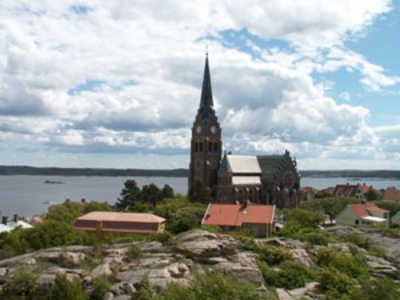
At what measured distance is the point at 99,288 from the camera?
24.6 meters

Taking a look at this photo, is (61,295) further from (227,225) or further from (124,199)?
(124,199)

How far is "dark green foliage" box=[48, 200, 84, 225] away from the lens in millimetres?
59281

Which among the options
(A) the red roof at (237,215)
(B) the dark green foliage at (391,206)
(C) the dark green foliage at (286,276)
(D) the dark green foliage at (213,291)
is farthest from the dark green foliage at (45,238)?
(B) the dark green foliage at (391,206)

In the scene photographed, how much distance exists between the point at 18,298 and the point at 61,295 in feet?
8.88

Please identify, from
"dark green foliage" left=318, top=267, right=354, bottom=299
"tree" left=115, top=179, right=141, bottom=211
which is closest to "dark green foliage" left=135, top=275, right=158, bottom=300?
"dark green foliage" left=318, top=267, right=354, bottom=299

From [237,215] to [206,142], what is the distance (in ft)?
125

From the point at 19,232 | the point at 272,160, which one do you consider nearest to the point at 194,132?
the point at 272,160

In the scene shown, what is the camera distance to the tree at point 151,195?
78863 mm

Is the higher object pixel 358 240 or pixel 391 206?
pixel 391 206

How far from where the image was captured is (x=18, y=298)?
24.2 metres

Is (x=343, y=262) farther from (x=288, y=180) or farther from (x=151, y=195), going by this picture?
(x=288, y=180)

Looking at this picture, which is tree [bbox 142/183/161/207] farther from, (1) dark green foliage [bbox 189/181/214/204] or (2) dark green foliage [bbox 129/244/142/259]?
(2) dark green foliage [bbox 129/244/142/259]

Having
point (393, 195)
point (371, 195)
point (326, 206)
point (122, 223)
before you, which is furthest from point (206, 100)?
point (393, 195)

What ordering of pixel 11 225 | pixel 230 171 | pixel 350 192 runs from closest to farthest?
1. pixel 11 225
2. pixel 230 171
3. pixel 350 192
